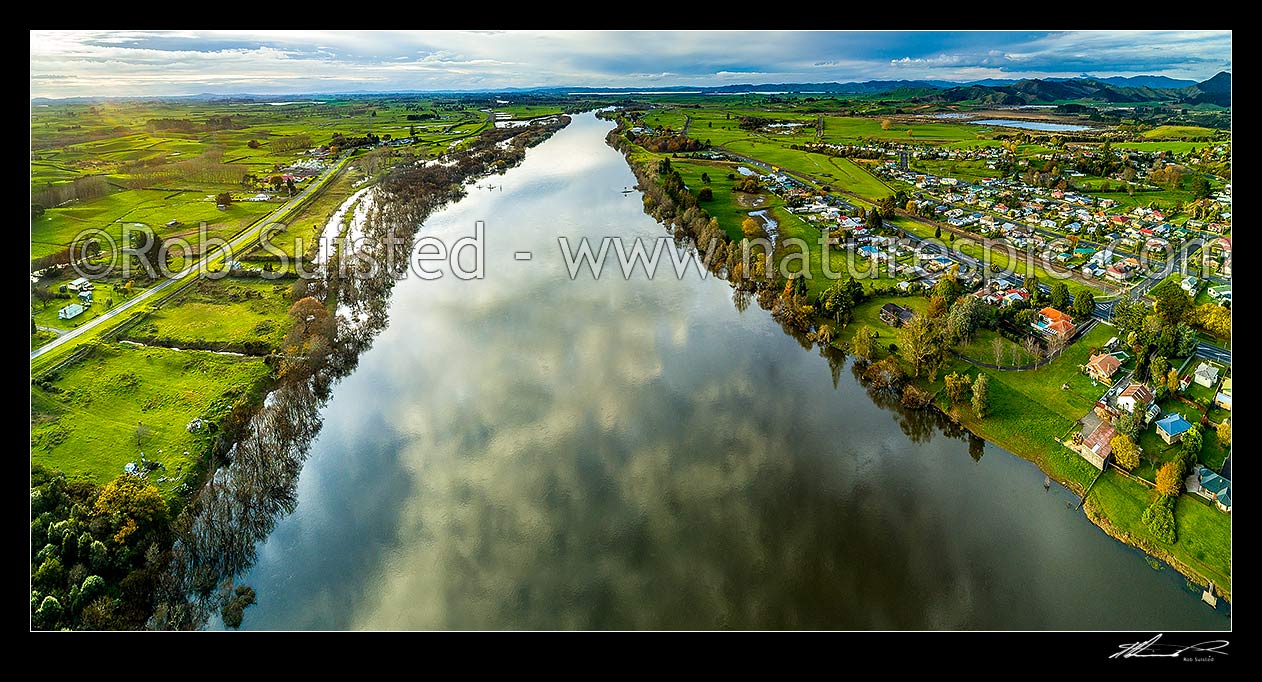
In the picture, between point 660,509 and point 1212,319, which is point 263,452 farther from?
point 1212,319

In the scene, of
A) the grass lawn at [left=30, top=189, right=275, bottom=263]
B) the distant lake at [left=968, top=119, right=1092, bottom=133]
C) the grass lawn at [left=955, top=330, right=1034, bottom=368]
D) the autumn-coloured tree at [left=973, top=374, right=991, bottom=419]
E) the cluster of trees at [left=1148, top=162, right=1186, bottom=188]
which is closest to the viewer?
the autumn-coloured tree at [left=973, top=374, right=991, bottom=419]

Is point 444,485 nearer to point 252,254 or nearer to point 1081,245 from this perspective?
point 252,254

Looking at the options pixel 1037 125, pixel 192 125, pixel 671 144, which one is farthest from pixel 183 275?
pixel 1037 125

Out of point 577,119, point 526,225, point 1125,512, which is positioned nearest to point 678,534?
point 1125,512

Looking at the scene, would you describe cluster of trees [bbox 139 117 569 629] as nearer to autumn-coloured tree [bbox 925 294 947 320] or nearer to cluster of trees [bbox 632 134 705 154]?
autumn-coloured tree [bbox 925 294 947 320]

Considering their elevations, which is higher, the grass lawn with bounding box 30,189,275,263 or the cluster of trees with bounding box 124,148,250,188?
the cluster of trees with bounding box 124,148,250,188

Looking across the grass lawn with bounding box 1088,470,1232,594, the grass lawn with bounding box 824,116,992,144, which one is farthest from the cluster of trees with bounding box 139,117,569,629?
the grass lawn with bounding box 824,116,992,144
